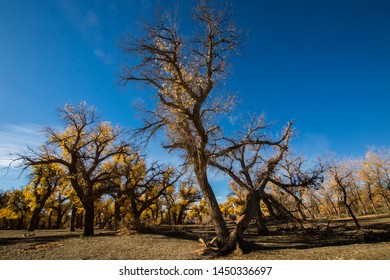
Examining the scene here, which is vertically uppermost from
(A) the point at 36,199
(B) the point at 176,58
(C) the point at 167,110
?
(B) the point at 176,58

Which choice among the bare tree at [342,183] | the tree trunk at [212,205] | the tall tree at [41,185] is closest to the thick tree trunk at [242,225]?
the tree trunk at [212,205]

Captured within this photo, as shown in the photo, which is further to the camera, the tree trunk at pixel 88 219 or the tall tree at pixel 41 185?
the tall tree at pixel 41 185

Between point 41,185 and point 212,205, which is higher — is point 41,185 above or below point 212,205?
above

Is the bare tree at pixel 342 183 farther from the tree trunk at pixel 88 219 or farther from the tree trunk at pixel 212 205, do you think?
the tree trunk at pixel 88 219

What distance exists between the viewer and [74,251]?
32.1ft

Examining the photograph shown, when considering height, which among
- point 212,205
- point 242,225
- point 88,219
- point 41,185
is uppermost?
point 41,185

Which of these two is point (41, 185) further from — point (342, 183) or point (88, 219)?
point (342, 183)

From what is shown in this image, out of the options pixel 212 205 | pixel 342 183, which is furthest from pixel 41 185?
pixel 342 183

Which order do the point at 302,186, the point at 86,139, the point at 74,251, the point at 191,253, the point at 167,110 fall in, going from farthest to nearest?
the point at 86,139 → the point at 302,186 → the point at 167,110 → the point at 74,251 → the point at 191,253

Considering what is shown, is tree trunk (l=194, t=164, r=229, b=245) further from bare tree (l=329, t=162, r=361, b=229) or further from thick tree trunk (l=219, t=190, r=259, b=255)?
bare tree (l=329, t=162, r=361, b=229)

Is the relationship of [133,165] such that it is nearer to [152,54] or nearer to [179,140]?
[179,140]

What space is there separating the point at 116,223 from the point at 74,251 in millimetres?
14053

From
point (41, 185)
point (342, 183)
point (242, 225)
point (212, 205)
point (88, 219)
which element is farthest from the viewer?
point (41, 185)

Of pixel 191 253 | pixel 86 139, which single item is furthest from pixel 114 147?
pixel 191 253
